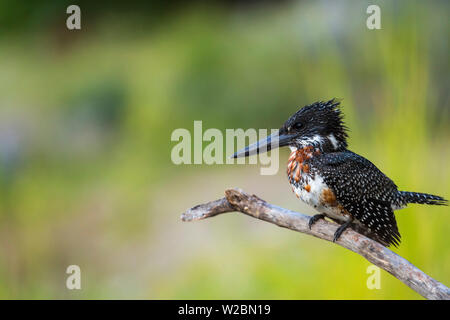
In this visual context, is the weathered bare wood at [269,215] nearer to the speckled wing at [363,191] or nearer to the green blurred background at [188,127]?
the speckled wing at [363,191]

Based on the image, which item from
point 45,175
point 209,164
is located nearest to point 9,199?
point 45,175

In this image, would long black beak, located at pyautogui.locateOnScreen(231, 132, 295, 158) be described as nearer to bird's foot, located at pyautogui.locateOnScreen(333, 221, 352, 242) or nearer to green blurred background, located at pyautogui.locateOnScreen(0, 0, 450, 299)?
bird's foot, located at pyautogui.locateOnScreen(333, 221, 352, 242)

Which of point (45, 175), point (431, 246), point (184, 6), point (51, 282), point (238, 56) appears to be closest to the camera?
point (431, 246)

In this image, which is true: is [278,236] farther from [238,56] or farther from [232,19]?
[232,19]

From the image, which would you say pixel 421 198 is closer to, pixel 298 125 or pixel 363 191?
pixel 363 191

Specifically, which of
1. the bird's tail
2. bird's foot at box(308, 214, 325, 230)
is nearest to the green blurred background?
the bird's tail

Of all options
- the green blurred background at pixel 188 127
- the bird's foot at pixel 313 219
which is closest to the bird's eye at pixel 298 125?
the bird's foot at pixel 313 219

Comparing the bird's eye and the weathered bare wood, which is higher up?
the bird's eye
